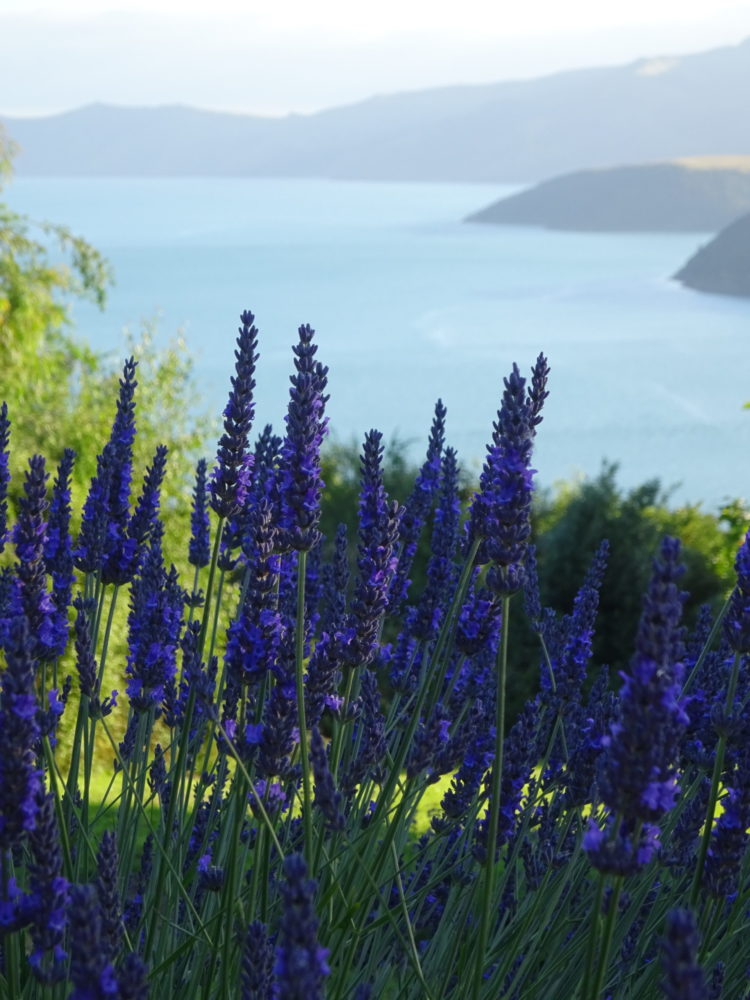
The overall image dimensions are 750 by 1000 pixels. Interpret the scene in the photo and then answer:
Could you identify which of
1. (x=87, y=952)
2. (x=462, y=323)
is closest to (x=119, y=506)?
(x=87, y=952)

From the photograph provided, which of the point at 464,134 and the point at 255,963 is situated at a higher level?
the point at 464,134

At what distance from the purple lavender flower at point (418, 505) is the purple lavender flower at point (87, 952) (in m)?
1.52

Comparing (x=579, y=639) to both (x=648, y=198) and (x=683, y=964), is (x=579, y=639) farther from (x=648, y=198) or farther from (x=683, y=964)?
(x=648, y=198)

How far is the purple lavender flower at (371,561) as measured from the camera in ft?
5.63

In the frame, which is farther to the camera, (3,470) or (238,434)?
(3,470)

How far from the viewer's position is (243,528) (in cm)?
240

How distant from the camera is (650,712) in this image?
1.03 m

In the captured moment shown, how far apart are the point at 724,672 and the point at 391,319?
53529mm

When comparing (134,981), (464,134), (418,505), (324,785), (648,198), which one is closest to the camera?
(134,981)

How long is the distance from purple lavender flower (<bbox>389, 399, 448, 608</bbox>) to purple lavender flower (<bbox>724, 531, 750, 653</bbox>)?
Answer: 0.86 metres

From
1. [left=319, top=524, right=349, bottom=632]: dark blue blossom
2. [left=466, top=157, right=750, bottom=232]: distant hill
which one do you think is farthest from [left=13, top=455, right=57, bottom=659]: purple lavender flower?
[left=466, top=157, right=750, bottom=232]: distant hill

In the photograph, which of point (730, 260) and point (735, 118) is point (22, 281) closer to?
point (730, 260)

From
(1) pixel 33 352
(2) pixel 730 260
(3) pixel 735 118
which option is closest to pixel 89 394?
(1) pixel 33 352

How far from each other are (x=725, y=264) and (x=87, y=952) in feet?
170
